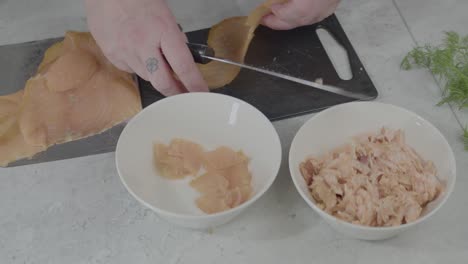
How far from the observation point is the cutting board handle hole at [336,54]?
1350mm

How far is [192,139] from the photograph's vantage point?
46.3 inches

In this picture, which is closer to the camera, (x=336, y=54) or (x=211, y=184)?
(x=211, y=184)

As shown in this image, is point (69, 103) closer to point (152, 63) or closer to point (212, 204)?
point (152, 63)

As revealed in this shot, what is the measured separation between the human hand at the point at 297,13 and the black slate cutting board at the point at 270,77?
4 cm

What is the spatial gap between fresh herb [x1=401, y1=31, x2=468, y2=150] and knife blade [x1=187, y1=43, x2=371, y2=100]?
0.20 meters

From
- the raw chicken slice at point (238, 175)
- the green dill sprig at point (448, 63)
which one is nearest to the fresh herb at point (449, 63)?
the green dill sprig at point (448, 63)

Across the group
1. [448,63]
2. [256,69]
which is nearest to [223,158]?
[256,69]

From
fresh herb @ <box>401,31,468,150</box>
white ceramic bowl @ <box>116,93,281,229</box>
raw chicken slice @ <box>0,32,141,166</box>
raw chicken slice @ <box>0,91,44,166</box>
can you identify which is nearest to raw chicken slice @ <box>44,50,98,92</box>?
raw chicken slice @ <box>0,32,141,166</box>

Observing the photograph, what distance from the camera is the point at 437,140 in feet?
3.56

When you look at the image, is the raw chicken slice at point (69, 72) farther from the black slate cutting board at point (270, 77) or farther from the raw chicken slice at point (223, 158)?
the raw chicken slice at point (223, 158)

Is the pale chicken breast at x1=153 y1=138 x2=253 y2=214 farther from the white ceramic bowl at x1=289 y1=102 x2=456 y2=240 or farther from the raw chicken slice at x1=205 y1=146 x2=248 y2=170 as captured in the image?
the white ceramic bowl at x1=289 y1=102 x2=456 y2=240

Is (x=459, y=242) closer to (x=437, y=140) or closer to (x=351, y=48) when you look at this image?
(x=437, y=140)

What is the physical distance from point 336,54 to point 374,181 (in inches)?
19.0

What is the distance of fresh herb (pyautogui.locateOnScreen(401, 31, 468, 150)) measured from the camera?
4.18ft
